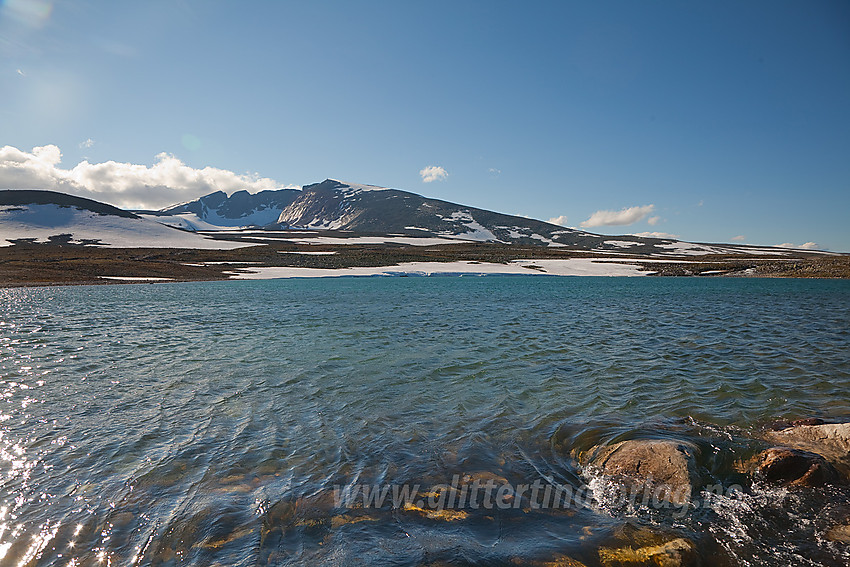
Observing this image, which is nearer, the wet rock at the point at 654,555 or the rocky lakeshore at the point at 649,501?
the wet rock at the point at 654,555

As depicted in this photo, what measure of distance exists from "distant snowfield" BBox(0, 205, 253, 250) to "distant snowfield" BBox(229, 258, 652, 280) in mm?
52265

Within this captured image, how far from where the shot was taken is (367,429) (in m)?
10.1

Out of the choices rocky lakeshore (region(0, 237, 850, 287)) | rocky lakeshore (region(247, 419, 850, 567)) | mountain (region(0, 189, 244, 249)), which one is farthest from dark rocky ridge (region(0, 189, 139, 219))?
rocky lakeshore (region(247, 419, 850, 567))

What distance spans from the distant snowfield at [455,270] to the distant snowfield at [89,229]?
52265 mm

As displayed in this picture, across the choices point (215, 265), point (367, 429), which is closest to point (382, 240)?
point (215, 265)

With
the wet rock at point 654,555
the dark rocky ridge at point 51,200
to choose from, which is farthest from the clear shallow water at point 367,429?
the dark rocky ridge at point 51,200

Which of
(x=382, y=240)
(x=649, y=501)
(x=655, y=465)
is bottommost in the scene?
(x=649, y=501)

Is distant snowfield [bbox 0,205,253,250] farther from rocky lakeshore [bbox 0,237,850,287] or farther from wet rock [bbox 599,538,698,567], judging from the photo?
wet rock [bbox 599,538,698,567]

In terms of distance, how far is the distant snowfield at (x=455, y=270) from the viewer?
78.3 meters

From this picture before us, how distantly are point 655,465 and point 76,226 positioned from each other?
168822 millimetres

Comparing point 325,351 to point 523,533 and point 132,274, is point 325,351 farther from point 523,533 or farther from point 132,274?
point 132,274

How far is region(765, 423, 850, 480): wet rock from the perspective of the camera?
7.84 metres

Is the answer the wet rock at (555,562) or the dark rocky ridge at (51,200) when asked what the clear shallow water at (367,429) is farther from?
the dark rocky ridge at (51,200)

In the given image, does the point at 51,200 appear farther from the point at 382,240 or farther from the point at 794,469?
the point at 794,469
